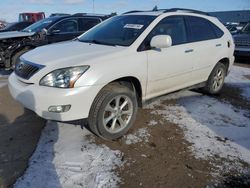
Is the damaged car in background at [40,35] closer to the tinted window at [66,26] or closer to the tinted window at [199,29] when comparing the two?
the tinted window at [66,26]

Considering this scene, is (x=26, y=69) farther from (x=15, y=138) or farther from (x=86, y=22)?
(x=86, y=22)

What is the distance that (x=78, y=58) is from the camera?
3570 millimetres

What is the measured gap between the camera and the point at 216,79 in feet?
19.3

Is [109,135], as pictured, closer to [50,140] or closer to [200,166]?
[50,140]

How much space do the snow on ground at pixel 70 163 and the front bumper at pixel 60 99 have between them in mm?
485

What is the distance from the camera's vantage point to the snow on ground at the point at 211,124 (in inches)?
145

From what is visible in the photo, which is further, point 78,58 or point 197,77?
point 197,77

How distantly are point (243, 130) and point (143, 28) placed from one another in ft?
7.41

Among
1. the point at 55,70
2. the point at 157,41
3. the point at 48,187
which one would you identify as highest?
the point at 157,41

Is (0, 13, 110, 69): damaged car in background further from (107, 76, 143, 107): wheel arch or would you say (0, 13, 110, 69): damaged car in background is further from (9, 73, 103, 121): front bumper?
(107, 76, 143, 107): wheel arch

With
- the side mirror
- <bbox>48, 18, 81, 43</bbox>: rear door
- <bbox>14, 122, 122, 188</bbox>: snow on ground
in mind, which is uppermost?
the side mirror

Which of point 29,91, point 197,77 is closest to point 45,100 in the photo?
point 29,91

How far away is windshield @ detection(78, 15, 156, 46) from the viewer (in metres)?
4.24

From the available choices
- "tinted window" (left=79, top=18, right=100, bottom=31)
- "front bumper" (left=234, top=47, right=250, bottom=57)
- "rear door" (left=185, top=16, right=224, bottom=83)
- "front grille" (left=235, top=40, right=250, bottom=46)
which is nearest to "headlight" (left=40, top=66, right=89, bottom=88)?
"rear door" (left=185, top=16, right=224, bottom=83)
